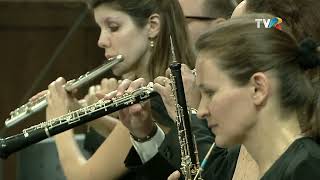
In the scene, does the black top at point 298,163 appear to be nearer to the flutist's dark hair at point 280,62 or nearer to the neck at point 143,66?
the flutist's dark hair at point 280,62

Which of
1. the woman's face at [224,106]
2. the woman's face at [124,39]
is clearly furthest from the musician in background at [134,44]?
the woman's face at [224,106]

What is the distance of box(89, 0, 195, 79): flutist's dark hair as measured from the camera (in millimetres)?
2285

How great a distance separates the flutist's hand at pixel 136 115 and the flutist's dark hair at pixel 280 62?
1.80 ft

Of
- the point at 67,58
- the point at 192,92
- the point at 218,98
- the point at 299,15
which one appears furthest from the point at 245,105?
the point at 67,58

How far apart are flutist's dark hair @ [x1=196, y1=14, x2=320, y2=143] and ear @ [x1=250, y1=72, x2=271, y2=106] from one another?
0.04 feet

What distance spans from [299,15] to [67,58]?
3040 millimetres

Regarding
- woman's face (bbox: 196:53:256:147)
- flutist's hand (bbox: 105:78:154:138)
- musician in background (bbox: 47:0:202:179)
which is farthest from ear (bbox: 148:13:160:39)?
woman's face (bbox: 196:53:256:147)

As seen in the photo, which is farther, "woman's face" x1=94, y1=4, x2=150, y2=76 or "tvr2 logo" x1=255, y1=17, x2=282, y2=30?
"woman's face" x1=94, y1=4, x2=150, y2=76

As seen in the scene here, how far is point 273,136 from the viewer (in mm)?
1568

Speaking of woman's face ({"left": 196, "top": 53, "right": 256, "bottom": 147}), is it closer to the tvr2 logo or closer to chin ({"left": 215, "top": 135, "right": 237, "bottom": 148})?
chin ({"left": 215, "top": 135, "right": 237, "bottom": 148})

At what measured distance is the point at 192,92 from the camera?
2053 millimetres

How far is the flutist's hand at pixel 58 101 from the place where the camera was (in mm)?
2549

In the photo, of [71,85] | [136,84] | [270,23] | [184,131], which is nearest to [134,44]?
[136,84]

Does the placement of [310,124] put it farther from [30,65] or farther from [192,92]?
[30,65]
